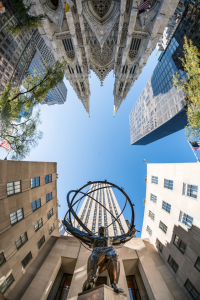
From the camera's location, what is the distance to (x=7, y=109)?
10117 millimetres

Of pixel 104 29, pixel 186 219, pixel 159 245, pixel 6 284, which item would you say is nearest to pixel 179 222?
pixel 186 219

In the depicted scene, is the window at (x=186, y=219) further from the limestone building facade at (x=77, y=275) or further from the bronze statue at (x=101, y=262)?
the bronze statue at (x=101, y=262)

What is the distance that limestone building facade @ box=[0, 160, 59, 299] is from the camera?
32.6 feet

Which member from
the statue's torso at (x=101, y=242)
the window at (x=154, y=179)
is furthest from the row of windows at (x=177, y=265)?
the statue's torso at (x=101, y=242)

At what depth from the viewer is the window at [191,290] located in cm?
1016

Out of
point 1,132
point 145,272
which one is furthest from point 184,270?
point 1,132

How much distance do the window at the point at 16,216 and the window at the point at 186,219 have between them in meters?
16.2

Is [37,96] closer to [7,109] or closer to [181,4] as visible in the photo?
[7,109]

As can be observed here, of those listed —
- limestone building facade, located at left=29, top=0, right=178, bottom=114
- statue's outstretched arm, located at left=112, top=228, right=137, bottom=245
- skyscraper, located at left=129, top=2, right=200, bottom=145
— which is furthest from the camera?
skyscraper, located at left=129, top=2, right=200, bottom=145

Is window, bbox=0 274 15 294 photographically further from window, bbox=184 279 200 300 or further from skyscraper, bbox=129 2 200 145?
skyscraper, bbox=129 2 200 145

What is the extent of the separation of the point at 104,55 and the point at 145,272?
2169 inches

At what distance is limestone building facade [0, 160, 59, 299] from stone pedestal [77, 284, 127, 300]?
321 inches

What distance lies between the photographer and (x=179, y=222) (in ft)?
43.4

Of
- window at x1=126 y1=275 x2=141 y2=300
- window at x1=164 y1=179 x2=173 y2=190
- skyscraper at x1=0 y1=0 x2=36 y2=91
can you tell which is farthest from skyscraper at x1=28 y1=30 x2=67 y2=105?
window at x1=126 y1=275 x2=141 y2=300
